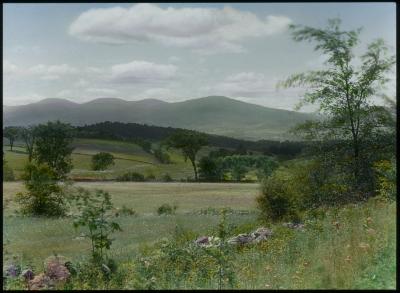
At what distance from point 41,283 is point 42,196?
1652 centimetres

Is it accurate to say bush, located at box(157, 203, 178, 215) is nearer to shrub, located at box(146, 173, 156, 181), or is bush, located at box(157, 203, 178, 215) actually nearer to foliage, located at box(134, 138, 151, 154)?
shrub, located at box(146, 173, 156, 181)

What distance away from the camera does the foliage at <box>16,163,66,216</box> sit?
75.8 ft

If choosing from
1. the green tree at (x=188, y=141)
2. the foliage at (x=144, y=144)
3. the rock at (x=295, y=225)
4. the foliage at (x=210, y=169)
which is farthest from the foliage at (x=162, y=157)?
the rock at (x=295, y=225)

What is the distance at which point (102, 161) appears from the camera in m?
21.2

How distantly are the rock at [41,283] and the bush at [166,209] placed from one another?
14.7m

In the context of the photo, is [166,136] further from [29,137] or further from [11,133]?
[29,137]

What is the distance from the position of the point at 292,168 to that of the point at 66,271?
9.48m

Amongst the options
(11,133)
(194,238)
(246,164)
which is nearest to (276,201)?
(246,164)

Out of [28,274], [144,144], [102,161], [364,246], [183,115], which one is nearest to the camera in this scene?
[364,246]

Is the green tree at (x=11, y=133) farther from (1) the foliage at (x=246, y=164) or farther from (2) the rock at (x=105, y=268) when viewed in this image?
(2) the rock at (x=105, y=268)

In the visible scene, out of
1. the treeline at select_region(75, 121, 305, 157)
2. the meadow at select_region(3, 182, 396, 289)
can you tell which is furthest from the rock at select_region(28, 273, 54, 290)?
the treeline at select_region(75, 121, 305, 157)

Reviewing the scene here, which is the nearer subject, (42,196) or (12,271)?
(12,271)

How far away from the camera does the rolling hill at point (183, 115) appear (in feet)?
46.4

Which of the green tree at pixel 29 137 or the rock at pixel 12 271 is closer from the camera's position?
the rock at pixel 12 271
